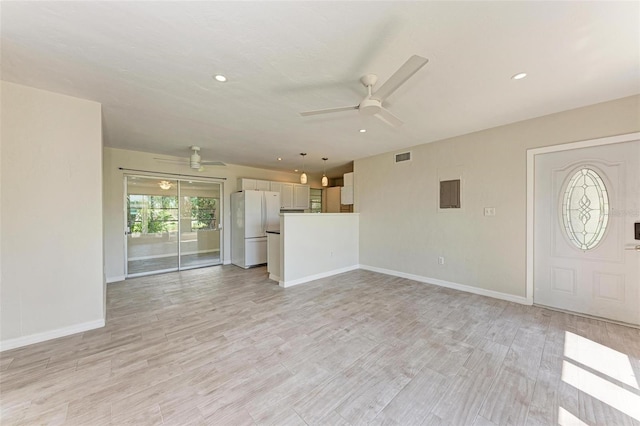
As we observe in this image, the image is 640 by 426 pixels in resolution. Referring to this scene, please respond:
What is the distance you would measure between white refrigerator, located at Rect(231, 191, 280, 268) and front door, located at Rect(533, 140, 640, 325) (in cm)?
542

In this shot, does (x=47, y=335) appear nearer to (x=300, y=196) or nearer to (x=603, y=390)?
(x=603, y=390)

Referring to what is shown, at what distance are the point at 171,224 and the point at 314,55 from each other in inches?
216

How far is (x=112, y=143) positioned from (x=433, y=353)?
6.15m

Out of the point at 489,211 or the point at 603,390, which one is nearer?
the point at 603,390

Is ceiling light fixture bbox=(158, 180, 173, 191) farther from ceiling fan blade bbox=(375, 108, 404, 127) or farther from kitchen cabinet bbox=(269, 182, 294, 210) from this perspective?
ceiling fan blade bbox=(375, 108, 404, 127)

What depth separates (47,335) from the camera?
2.58 m

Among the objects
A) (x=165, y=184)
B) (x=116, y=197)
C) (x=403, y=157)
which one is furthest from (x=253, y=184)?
(x=403, y=157)

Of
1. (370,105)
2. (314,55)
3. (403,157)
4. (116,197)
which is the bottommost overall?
(116,197)

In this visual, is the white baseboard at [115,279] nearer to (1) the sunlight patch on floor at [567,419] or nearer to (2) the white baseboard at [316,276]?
(2) the white baseboard at [316,276]

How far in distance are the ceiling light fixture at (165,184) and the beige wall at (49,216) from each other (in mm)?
2988

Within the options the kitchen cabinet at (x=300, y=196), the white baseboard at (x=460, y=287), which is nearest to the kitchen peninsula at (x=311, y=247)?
the white baseboard at (x=460, y=287)

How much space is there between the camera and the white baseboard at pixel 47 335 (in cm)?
241

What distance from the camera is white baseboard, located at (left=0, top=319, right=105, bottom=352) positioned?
2.41 meters

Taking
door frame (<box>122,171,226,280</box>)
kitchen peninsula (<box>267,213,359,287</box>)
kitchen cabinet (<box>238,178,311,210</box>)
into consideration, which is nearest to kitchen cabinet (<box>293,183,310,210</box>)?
kitchen cabinet (<box>238,178,311,210</box>)
